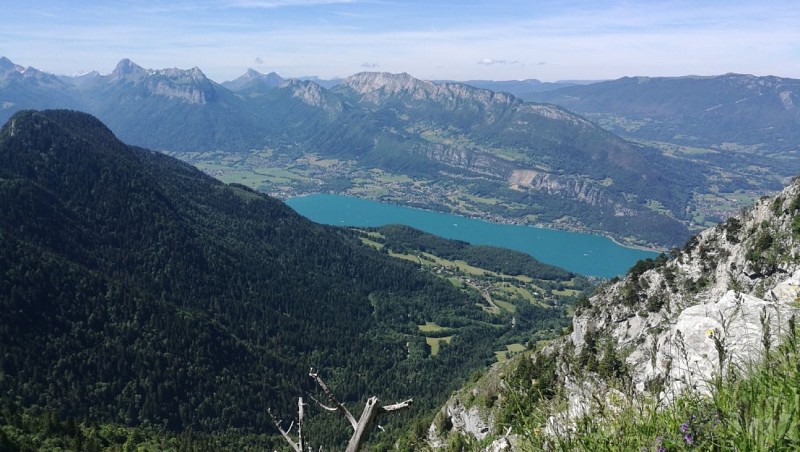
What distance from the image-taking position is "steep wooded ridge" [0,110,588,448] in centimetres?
8206

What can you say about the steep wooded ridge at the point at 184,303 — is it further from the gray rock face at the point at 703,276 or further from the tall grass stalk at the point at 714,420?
the tall grass stalk at the point at 714,420

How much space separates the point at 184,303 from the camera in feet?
395

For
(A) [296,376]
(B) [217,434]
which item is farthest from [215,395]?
(A) [296,376]

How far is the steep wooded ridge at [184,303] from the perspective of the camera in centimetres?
8206

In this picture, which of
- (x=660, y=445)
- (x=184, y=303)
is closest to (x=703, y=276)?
(x=660, y=445)

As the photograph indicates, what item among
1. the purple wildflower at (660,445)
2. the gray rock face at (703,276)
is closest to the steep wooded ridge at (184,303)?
the gray rock face at (703,276)

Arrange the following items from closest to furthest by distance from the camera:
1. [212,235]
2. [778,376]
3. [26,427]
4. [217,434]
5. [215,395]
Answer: [778,376], [26,427], [217,434], [215,395], [212,235]

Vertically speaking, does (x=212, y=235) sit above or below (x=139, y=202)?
below

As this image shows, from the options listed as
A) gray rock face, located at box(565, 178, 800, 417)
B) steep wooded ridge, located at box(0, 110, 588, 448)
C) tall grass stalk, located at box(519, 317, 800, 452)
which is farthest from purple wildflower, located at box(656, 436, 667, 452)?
steep wooded ridge, located at box(0, 110, 588, 448)

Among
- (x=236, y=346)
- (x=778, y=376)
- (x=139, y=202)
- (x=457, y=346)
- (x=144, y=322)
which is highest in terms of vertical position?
(x=778, y=376)

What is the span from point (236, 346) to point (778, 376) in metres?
110

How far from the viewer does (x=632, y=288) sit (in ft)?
151

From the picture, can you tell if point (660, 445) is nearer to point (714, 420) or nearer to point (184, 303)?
point (714, 420)

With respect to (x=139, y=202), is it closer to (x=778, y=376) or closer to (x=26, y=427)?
(x=26, y=427)
